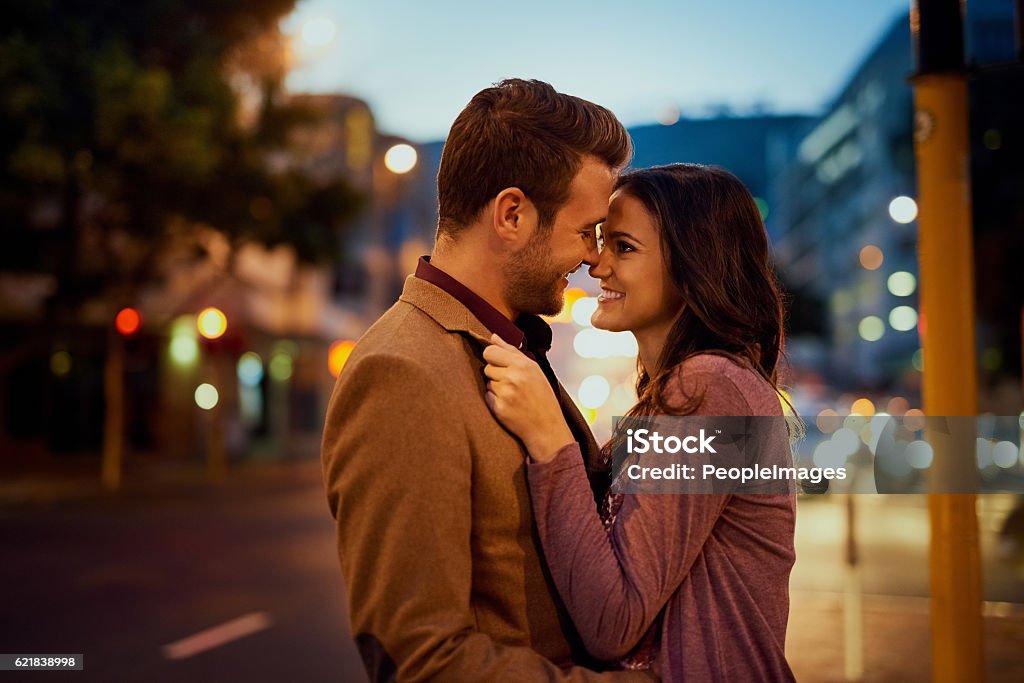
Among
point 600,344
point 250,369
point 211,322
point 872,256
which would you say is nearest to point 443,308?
point 211,322

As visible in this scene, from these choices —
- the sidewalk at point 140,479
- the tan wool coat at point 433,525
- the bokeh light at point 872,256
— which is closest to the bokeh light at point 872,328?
the bokeh light at point 872,256

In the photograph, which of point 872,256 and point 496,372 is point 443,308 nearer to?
point 496,372

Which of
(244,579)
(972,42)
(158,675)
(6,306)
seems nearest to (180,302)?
(6,306)

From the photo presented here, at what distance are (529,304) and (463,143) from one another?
0.40 m

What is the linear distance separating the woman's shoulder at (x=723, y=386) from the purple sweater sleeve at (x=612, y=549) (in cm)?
21

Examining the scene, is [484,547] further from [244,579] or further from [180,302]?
[180,302]

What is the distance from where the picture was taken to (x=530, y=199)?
2.28 metres

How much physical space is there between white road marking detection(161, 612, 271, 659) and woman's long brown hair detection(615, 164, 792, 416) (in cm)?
623

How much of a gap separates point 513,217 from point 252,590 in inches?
340

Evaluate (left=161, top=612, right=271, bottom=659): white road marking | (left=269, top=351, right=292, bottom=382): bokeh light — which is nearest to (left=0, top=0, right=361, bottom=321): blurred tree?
(left=161, top=612, right=271, bottom=659): white road marking

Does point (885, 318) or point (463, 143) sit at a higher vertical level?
point (885, 318)

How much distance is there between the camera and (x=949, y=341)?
398cm

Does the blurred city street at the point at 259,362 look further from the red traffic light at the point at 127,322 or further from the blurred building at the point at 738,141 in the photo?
the blurred building at the point at 738,141

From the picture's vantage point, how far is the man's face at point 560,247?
2.32m
